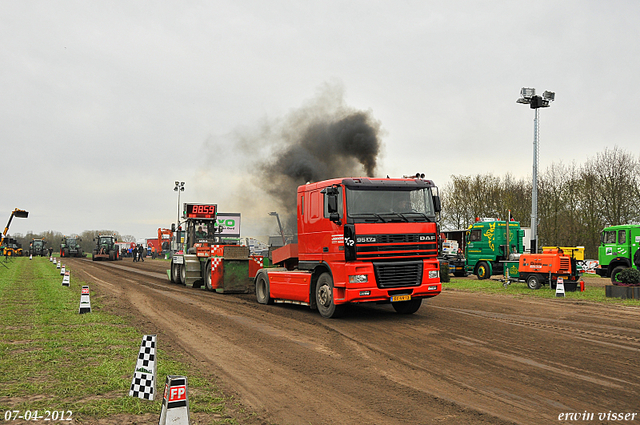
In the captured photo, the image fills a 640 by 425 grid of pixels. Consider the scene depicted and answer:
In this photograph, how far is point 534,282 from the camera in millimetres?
20641

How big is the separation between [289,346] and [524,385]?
3.89 m

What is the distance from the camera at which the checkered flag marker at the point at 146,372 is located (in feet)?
17.0

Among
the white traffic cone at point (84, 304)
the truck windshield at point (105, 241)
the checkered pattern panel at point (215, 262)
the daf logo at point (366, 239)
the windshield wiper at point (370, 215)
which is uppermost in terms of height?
the windshield wiper at point (370, 215)

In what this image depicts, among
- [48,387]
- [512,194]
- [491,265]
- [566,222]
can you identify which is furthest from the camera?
[512,194]

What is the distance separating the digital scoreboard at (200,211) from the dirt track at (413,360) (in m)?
8.78

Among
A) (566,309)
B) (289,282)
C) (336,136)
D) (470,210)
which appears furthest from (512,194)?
(289,282)

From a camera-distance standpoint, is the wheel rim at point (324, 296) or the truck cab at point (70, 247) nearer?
the wheel rim at point (324, 296)

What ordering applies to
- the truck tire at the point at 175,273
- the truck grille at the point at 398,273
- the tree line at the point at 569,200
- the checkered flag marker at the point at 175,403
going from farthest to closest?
the tree line at the point at 569,200, the truck tire at the point at 175,273, the truck grille at the point at 398,273, the checkered flag marker at the point at 175,403

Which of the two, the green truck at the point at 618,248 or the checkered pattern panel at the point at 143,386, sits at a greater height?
the green truck at the point at 618,248

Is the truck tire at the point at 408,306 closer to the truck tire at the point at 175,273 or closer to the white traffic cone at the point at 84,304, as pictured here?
the white traffic cone at the point at 84,304

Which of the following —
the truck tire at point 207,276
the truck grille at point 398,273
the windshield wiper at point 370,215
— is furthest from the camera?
the truck tire at point 207,276

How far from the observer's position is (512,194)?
4778cm

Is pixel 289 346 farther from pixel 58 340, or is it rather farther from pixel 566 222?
pixel 566 222

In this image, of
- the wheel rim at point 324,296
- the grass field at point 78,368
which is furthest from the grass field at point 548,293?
the grass field at point 78,368
